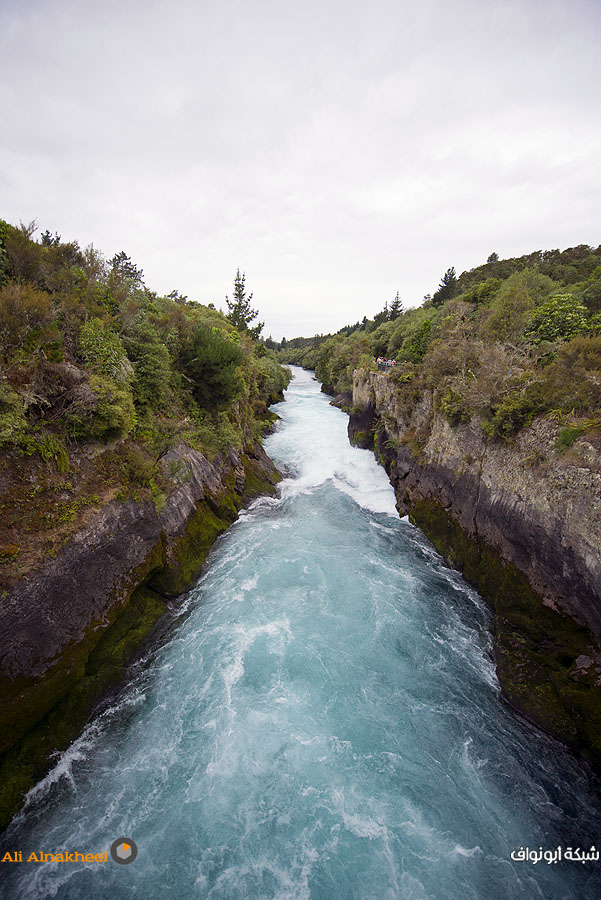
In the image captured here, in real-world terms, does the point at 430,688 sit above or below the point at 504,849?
above

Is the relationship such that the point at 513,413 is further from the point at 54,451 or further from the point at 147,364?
the point at 54,451

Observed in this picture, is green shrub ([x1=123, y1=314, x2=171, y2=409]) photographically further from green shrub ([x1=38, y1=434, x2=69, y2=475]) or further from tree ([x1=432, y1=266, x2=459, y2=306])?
tree ([x1=432, y1=266, x2=459, y2=306])

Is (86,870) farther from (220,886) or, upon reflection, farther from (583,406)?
(583,406)

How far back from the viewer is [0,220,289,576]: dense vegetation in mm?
7543

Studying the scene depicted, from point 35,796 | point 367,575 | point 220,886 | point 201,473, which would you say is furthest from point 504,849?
point 201,473

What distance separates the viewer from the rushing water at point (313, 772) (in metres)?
5.72

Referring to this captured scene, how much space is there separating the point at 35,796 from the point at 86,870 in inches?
65.3

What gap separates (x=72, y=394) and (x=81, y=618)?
18.9 ft

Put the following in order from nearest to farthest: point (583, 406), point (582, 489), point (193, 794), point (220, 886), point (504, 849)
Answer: point (220, 886) → point (504, 849) → point (193, 794) → point (582, 489) → point (583, 406)

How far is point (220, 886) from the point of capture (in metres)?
5.56

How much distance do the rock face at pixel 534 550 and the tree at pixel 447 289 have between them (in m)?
36.0

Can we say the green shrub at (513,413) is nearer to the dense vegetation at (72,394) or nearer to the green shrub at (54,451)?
the dense vegetation at (72,394)

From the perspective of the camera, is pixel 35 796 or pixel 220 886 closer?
pixel 220 886

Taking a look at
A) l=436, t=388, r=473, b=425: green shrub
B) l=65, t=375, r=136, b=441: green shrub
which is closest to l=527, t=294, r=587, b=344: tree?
l=436, t=388, r=473, b=425: green shrub
